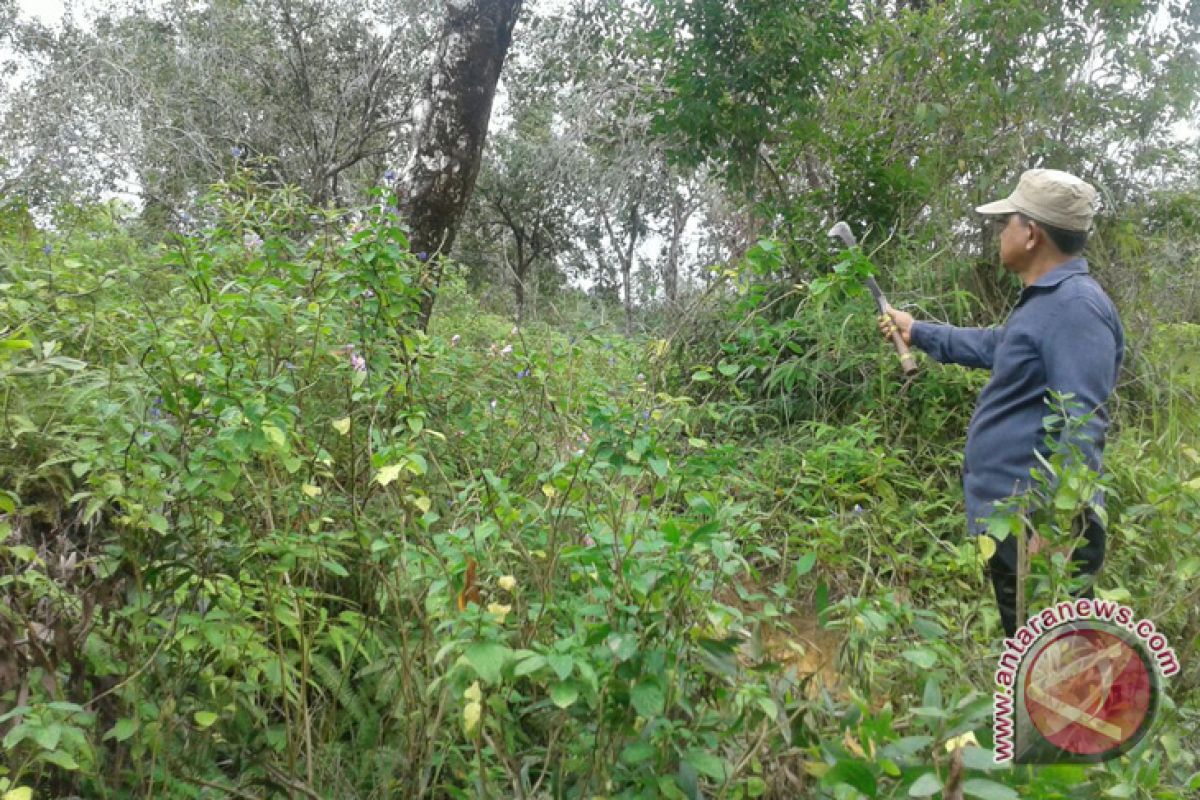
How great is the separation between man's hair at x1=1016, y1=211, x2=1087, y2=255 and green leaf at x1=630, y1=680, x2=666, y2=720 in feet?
5.96

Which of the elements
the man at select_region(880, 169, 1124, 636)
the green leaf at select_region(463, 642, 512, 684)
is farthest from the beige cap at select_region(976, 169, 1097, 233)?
the green leaf at select_region(463, 642, 512, 684)

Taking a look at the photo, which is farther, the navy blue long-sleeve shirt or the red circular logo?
the navy blue long-sleeve shirt

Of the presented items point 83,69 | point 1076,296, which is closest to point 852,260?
point 1076,296

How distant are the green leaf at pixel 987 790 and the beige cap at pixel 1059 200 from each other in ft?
6.04

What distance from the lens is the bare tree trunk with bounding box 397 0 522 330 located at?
4164 millimetres

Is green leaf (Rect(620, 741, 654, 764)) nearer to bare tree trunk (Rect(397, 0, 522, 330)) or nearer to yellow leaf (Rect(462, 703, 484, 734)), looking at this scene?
yellow leaf (Rect(462, 703, 484, 734))

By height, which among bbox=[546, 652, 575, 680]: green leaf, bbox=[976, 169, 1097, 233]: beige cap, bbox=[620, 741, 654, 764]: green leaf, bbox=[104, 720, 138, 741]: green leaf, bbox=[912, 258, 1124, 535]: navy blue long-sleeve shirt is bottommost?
bbox=[104, 720, 138, 741]: green leaf

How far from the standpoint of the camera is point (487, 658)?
1197mm

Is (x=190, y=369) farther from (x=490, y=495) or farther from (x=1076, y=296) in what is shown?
(x=1076, y=296)

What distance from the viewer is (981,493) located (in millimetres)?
2420

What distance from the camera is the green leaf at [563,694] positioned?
3.95 ft

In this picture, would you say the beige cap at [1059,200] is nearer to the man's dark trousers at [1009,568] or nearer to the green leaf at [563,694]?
the man's dark trousers at [1009,568]

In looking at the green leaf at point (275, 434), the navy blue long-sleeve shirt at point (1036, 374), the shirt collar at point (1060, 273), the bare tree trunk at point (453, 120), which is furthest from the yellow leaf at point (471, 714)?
the bare tree trunk at point (453, 120)

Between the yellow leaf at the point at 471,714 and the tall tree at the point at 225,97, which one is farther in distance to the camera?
the tall tree at the point at 225,97
